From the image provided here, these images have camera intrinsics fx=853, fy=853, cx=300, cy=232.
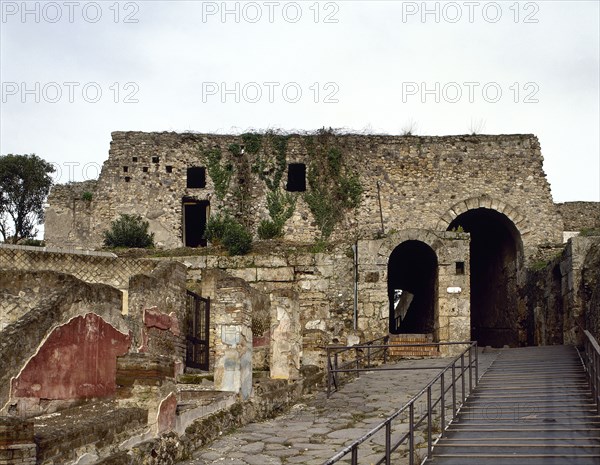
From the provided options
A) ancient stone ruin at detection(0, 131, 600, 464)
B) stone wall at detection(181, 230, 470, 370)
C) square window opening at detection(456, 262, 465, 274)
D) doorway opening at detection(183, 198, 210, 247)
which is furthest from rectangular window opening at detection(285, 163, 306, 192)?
square window opening at detection(456, 262, 465, 274)

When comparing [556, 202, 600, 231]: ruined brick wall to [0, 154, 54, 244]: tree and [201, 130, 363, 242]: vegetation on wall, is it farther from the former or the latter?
[0, 154, 54, 244]: tree

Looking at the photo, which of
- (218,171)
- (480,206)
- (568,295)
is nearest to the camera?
(568,295)

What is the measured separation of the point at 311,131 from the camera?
27734 millimetres

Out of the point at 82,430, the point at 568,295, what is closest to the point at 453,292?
the point at 568,295

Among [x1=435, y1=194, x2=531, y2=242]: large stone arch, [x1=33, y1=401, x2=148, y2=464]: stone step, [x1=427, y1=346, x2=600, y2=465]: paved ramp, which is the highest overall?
[x1=435, y1=194, x2=531, y2=242]: large stone arch

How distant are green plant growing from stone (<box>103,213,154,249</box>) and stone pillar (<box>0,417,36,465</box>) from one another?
18.4 metres

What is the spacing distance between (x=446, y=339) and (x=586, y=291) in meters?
3.62

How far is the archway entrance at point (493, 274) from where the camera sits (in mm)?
26031

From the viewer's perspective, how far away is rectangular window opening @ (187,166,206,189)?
90.0ft

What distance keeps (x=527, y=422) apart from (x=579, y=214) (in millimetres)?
21971

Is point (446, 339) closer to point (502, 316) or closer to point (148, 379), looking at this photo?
point (502, 316)

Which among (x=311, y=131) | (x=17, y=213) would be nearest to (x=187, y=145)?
(x=311, y=131)

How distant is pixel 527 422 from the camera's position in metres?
9.76

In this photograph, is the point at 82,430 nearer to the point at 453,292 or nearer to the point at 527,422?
the point at 527,422
